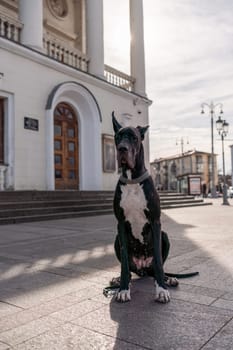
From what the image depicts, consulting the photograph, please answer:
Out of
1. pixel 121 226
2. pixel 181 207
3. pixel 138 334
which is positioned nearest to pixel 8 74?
pixel 181 207

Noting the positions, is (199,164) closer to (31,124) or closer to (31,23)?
(31,23)

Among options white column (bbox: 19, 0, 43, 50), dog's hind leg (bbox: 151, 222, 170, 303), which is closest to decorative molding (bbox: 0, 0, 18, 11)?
white column (bbox: 19, 0, 43, 50)

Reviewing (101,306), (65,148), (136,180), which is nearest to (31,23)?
(65,148)

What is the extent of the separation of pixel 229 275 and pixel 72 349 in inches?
91.4

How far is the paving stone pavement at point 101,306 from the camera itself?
2.29 metres

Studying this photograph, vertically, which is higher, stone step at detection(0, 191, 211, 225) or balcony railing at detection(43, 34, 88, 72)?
balcony railing at detection(43, 34, 88, 72)

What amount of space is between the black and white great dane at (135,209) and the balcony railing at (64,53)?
13.9 meters

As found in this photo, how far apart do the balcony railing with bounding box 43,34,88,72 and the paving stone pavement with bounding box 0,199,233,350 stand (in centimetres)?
1300

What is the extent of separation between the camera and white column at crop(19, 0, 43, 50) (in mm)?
14773

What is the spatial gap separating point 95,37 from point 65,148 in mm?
6096

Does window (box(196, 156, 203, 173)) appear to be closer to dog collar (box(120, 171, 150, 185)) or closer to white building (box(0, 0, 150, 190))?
white building (box(0, 0, 150, 190))

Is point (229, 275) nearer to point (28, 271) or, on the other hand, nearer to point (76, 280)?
point (76, 280)

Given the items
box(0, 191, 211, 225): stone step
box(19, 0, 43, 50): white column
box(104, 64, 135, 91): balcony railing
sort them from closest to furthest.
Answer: box(0, 191, 211, 225): stone step → box(19, 0, 43, 50): white column → box(104, 64, 135, 91): balcony railing

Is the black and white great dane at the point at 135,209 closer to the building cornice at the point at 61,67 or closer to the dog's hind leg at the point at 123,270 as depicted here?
the dog's hind leg at the point at 123,270
